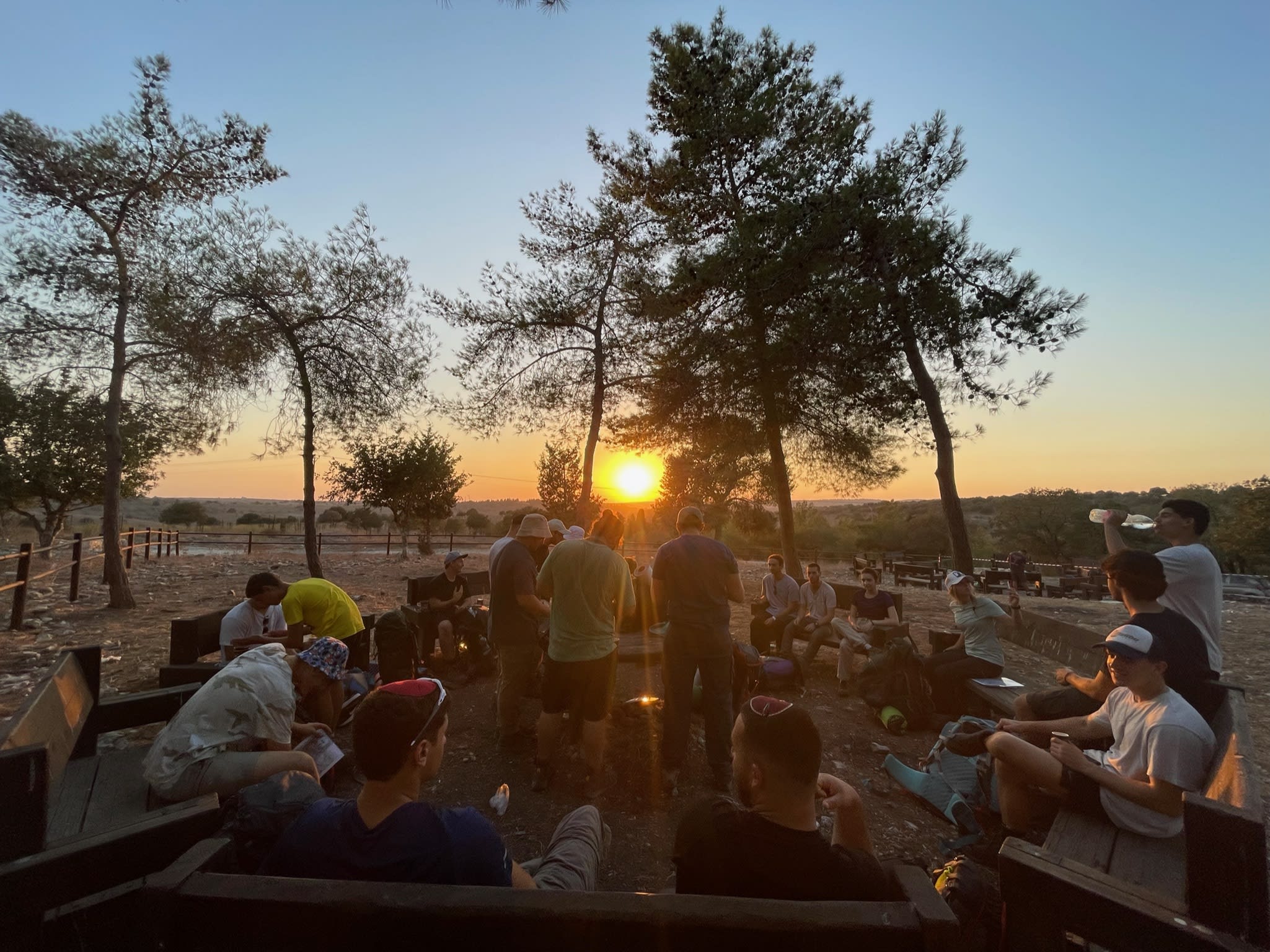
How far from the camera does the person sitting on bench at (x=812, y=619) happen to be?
7.25 metres

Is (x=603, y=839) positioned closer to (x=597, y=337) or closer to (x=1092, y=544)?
(x=597, y=337)

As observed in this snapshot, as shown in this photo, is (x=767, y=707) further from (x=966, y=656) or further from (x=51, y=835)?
(x=966, y=656)

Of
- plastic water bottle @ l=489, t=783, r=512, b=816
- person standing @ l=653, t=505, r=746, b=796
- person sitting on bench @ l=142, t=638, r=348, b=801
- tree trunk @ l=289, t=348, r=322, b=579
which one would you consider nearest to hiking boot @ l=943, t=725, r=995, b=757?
person standing @ l=653, t=505, r=746, b=796

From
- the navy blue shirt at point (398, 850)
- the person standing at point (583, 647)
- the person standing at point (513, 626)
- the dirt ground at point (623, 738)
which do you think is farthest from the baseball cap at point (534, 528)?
the navy blue shirt at point (398, 850)

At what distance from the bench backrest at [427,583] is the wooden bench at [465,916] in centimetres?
559

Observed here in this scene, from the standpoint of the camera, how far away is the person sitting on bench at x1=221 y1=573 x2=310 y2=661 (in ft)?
15.4

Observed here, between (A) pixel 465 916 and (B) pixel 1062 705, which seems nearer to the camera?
(A) pixel 465 916

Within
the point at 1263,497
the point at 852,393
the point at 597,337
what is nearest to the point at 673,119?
the point at 597,337

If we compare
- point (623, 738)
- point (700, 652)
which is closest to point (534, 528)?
point (700, 652)

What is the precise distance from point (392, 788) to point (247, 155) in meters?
13.2

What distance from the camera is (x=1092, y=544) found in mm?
45719

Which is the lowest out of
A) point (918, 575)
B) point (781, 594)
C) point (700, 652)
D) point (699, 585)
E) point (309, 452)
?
point (918, 575)

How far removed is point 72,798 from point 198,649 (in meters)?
1.99

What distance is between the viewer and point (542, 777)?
420 centimetres
